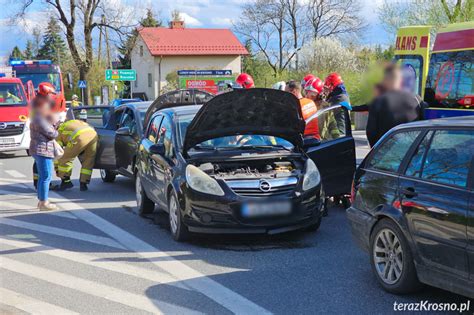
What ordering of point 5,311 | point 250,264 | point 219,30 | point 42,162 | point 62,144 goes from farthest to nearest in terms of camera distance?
point 219,30
point 62,144
point 42,162
point 250,264
point 5,311

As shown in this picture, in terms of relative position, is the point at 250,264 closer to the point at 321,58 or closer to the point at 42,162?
the point at 42,162

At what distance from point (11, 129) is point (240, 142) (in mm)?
12820

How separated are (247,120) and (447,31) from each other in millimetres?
7566

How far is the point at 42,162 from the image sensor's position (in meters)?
9.23

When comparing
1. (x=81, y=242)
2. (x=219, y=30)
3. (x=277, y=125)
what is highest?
(x=219, y=30)

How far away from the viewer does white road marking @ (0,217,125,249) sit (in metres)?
7.34

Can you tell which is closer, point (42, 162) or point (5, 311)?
point (5, 311)

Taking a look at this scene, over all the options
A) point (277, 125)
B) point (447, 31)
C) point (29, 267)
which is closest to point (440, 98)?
point (447, 31)

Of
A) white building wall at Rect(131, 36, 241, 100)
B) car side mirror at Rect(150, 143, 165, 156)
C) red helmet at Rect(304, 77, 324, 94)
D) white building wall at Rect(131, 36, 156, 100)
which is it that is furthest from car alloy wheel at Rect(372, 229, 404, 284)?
white building wall at Rect(131, 36, 156, 100)

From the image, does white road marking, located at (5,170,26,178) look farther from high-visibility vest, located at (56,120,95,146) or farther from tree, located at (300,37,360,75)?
tree, located at (300,37,360,75)

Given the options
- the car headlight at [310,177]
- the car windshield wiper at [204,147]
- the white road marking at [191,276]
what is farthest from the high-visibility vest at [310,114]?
the white road marking at [191,276]

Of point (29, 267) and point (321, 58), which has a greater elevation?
point (321, 58)

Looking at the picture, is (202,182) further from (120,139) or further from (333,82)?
(120,139)

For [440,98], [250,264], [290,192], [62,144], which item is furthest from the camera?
[440,98]
